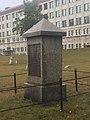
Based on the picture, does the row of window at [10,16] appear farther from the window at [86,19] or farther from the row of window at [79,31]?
the window at [86,19]

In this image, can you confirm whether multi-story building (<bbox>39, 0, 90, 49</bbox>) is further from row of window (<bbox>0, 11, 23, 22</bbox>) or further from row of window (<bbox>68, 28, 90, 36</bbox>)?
row of window (<bbox>0, 11, 23, 22</bbox>)

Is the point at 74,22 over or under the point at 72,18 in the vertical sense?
under

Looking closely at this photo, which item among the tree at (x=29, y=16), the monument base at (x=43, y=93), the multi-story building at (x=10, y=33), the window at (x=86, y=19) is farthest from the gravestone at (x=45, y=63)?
the multi-story building at (x=10, y=33)

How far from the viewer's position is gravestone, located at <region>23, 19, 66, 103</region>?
10.4 m

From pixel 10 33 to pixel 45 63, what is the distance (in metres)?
103

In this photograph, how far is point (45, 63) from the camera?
10484 mm

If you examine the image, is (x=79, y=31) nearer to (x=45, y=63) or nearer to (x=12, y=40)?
(x=12, y=40)

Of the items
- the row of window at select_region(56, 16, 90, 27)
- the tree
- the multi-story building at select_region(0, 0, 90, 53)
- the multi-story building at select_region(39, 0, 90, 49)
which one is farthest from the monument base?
the row of window at select_region(56, 16, 90, 27)

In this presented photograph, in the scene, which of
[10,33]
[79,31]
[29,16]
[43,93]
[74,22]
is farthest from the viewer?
[10,33]

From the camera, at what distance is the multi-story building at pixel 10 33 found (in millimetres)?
104812

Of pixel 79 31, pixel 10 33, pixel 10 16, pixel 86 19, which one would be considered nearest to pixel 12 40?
pixel 10 33

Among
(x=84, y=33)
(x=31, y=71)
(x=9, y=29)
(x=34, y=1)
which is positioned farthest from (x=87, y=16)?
(x=31, y=71)

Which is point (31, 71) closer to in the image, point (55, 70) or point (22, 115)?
point (55, 70)

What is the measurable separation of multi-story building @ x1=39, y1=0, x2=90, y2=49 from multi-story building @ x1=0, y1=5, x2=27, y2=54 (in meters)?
15.9
